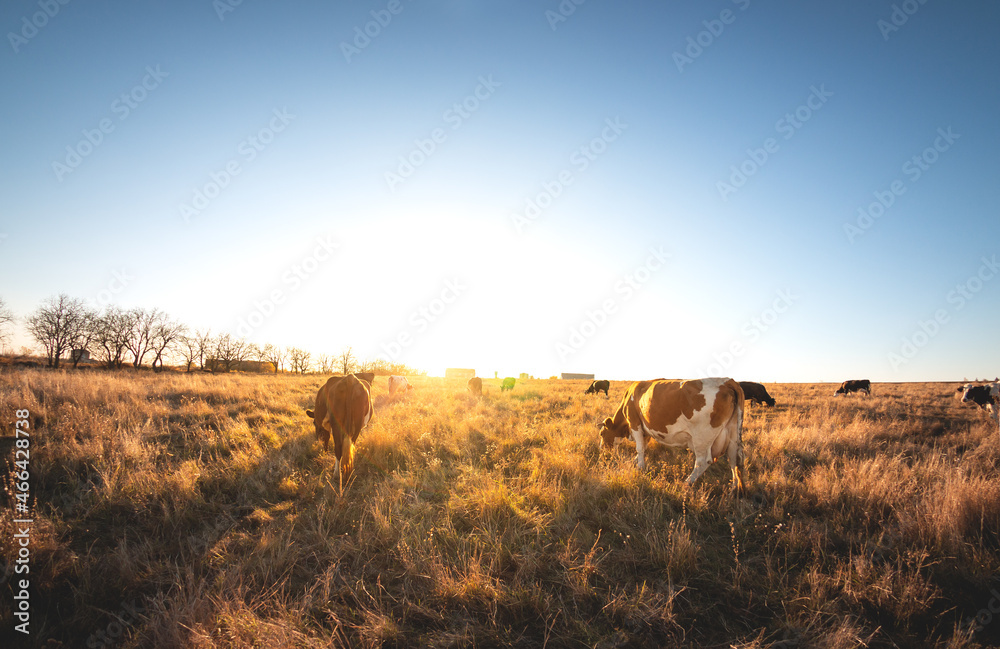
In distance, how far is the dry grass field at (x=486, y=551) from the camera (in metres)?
2.81

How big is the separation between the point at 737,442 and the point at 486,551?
185 inches

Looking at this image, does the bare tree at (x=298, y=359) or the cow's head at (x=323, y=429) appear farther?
the bare tree at (x=298, y=359)

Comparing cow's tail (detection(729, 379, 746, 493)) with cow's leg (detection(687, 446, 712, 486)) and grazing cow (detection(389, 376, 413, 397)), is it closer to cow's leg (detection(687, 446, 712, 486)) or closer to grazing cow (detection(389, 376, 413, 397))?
cow's leg (detection(687, 446, 712, 486))

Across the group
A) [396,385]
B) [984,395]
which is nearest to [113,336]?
[396,385]

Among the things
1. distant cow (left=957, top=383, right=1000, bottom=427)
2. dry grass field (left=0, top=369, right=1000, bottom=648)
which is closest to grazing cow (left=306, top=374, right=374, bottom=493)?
dry grass field (left=0, top=369, right=1000, bottom=648)

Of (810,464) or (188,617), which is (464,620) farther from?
(810,464)

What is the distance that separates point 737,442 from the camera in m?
6.01

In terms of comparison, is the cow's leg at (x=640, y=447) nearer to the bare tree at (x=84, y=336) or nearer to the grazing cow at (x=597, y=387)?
the grazing cow at (x=597, y=387)

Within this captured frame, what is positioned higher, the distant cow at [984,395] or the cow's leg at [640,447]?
the distant cow at [984,395]

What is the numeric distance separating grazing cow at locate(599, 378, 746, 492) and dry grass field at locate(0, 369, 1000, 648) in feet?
1.53

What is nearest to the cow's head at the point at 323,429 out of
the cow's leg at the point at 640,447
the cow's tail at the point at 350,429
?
the cow's tail at the point at 350,429

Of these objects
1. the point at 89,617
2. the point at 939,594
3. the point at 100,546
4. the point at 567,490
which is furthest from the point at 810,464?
the point at 100,546

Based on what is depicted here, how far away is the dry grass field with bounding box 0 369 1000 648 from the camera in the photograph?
9.21 ft

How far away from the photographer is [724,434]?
20.6 feet
